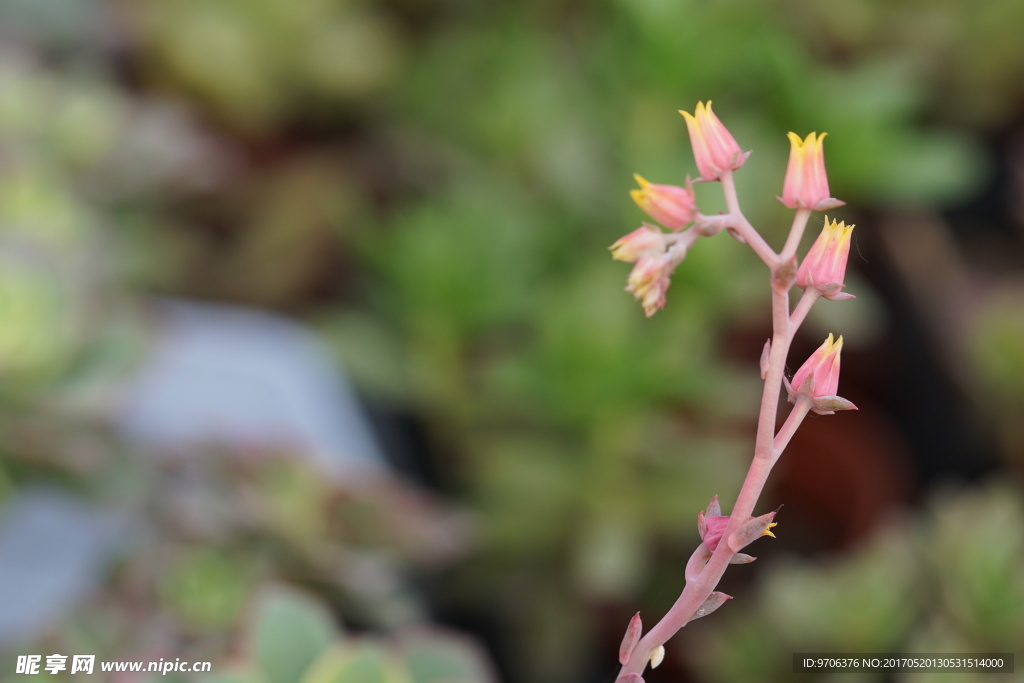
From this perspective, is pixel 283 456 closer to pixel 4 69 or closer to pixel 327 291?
pixel 4 69

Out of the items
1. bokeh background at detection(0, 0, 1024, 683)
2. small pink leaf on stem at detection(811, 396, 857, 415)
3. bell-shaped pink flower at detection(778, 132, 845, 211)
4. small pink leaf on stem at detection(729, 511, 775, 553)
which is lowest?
bokeh background at detection(0, 0, 1024, 683)

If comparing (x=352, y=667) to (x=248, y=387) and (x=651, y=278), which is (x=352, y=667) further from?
(x=248, y=387)

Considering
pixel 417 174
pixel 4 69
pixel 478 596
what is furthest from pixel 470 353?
pixel 4 69

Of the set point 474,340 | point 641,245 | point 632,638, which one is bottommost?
point 474,340

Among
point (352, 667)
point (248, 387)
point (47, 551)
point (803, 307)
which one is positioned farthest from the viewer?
point (248, 387)

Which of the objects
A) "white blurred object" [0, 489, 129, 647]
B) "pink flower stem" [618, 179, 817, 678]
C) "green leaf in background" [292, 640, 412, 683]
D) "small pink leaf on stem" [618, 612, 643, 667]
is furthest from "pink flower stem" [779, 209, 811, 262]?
"white blurred object" [0, 489, 129, 647]

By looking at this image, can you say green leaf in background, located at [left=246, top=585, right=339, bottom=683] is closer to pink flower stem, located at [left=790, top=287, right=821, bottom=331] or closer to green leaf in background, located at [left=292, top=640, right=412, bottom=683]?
green leaf in background, located at [left=292, top=640, right=412, bottom=683]

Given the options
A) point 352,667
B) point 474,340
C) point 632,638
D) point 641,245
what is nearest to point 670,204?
point 641,245
